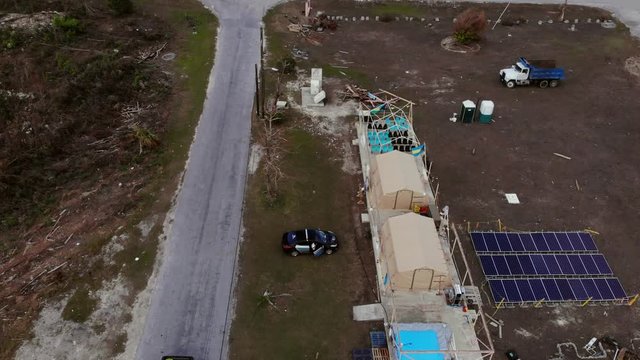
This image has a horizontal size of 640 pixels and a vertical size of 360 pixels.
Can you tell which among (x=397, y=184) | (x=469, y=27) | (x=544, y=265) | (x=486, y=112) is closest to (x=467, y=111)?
(x=486, y=112)

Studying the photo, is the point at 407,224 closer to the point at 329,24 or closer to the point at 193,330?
the point at 193,330

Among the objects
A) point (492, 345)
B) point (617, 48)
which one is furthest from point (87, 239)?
A: point (617, 48)

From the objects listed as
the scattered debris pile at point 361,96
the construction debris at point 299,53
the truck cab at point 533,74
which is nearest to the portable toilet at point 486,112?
the truck cab at point 533,74

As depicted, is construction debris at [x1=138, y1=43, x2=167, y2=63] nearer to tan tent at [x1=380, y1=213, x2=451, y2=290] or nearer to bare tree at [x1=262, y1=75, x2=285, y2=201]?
bare tree at [x1=262, y1=75, x2=285, y2=201]

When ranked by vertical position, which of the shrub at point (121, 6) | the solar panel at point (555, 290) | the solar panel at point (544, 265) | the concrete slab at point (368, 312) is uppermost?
the shrub at point (121, 6)

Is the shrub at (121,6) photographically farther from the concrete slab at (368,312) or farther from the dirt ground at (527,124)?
the concrete slab at (368,312)

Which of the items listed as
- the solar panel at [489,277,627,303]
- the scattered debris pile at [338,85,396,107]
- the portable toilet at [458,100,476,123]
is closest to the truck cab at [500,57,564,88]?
the portable toilet at [458,100,476,123]
